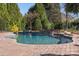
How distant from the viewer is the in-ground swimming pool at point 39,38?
7.71 meters

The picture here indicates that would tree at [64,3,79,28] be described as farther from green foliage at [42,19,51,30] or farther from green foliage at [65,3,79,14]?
green foliage at [42,19,51,30]

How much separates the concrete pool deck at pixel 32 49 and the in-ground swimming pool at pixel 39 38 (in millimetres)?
49

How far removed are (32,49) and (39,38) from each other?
0.52 feet

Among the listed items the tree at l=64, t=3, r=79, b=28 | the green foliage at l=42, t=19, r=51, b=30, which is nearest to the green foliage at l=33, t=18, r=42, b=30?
the green foliage at l=42, t=19, r=51, b=30

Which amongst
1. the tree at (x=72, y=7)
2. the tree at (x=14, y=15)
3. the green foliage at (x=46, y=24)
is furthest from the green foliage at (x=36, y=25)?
the tree at (x=72, y=7)

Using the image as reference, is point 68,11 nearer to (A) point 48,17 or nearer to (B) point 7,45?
(A) point 48,17

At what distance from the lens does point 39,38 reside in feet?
25.3

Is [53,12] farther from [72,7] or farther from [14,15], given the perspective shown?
[14,15]

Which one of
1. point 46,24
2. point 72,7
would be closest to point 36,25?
point 46,24

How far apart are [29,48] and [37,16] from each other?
1.32 feet

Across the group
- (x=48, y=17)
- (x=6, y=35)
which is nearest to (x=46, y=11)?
(x=48, y=17)

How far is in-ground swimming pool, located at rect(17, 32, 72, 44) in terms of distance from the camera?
7.71 m

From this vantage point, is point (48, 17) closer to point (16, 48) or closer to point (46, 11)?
point (46, 11)

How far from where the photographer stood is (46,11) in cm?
773
